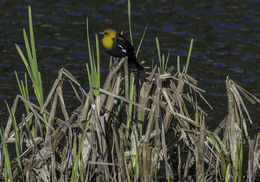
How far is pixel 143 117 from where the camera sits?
5.71 metres

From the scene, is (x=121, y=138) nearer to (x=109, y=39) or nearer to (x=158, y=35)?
(x=109, y=39)

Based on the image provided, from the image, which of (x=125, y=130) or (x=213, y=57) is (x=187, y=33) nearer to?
(x=213, y=57)

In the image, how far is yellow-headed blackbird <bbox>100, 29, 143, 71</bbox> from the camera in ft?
20.0

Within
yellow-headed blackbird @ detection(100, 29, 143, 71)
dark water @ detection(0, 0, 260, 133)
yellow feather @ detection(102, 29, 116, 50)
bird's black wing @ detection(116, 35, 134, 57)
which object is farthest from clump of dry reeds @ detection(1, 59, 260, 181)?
dark water @ detection(0, 0, 260, 133)

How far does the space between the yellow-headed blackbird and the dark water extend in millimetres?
2555

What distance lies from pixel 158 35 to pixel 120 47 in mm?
5541

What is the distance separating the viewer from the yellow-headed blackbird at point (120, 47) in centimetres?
611

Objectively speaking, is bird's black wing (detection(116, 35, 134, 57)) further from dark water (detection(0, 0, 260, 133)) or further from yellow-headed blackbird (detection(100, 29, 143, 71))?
dark water (detection(0, 0, 260, 133))

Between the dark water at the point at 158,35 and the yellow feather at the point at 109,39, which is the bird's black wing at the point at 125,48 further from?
the dark water at the point at 158,35

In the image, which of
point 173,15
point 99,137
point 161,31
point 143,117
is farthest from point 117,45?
point 173,15

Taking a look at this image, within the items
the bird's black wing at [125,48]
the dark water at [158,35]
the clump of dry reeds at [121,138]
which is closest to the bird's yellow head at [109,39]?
the bird's black wing at [125,48]

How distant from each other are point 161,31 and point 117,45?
571 centimetres

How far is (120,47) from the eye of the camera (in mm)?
6305

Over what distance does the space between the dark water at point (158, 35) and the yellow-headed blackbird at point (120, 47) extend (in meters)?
2.56
